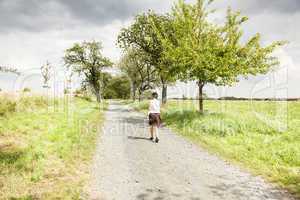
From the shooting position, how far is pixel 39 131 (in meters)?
15.3

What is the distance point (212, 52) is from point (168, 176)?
45.3ft

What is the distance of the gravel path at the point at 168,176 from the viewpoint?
762 cm

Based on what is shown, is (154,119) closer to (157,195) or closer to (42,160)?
(42,160)

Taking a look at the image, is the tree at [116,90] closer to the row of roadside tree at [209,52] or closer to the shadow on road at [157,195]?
the row of roadside tree at [209,52]

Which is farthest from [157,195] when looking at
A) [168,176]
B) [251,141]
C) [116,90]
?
[116,90]

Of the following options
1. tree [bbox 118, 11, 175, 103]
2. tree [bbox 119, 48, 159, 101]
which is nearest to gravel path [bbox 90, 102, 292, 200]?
tree [bbox 118, 11, 175, 103]

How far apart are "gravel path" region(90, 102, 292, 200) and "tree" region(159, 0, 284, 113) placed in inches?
337

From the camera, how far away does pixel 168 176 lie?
909cm

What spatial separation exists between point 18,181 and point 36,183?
47 centimetres

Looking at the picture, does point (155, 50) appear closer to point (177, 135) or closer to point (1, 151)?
point (177, 135)

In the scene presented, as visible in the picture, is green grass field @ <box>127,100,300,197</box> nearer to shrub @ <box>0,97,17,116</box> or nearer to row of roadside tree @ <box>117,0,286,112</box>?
row of roadside tree @ <box>117,0,286,112</box>

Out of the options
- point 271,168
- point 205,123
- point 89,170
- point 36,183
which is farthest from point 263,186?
point 205,123

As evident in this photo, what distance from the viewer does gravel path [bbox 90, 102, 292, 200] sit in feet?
25.0

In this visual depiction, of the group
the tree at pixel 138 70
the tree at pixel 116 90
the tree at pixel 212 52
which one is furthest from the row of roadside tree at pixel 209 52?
the tree at pixel 116 90
